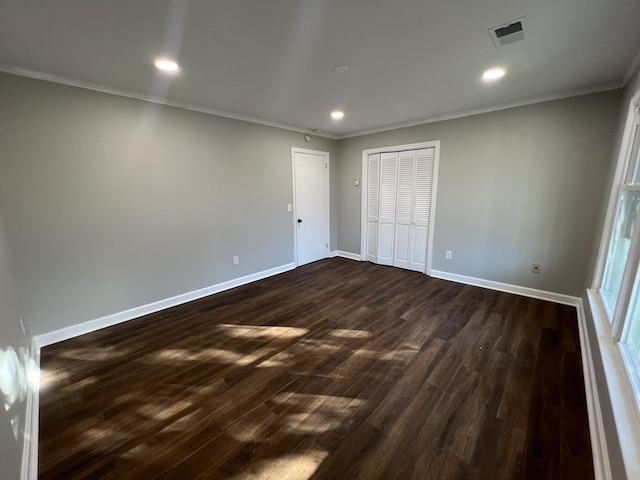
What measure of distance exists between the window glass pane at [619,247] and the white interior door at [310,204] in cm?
386

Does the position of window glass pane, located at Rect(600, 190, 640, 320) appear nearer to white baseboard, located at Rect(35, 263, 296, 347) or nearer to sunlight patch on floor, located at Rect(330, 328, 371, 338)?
sunlight patch on floor, located at Rect(330, 328, 371, 338)

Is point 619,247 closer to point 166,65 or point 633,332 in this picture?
point 633,332

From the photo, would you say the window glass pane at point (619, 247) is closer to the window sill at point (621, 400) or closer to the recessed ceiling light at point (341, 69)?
the window sill at point (621, 400)

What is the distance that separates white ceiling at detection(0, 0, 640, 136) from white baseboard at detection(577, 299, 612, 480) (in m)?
2.35

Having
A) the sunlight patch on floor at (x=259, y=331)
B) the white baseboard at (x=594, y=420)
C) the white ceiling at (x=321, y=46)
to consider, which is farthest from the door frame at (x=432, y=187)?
the sunlight patch on floor at (x=259, y=331)

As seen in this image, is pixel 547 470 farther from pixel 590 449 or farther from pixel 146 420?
pixel 146 420

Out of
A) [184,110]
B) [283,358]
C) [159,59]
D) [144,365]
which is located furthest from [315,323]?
[184,110]

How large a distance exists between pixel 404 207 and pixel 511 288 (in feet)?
6.41

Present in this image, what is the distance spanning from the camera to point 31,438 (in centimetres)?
149

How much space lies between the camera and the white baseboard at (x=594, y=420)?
51.3 inches

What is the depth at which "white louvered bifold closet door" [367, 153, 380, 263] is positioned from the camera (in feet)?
15.7

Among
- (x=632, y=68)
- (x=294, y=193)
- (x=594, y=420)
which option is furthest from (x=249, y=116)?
(x=594, y=420)

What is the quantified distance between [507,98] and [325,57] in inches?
95.3

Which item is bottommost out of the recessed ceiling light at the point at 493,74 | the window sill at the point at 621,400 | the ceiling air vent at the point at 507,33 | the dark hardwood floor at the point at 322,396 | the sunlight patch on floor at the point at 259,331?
the dark hardwood floor at the point at 322,396
